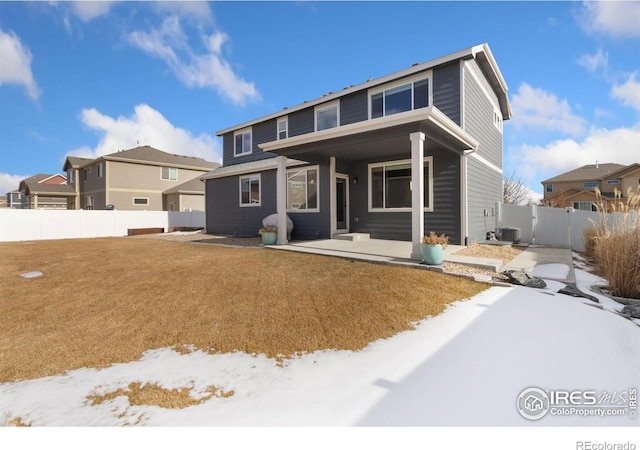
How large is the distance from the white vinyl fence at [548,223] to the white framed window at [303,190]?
7.84 m

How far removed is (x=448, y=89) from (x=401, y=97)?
1.54 m

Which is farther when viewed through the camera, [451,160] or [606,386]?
[451,160]

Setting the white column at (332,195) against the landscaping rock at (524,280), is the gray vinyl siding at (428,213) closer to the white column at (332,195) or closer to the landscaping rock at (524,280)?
the white column at (332,195)

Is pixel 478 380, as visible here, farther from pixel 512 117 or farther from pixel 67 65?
pixel 512 117

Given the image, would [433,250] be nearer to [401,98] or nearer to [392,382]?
[392,382]

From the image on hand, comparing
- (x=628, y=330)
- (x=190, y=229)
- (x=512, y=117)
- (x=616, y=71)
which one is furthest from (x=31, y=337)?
(x=512, y=117)

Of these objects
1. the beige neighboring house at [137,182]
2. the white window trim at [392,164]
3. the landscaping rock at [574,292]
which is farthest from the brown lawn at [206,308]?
the beige neighboring house at [137,182]

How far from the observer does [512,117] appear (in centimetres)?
1498

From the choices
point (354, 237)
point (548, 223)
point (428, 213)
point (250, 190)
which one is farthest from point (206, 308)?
point (548, 223)

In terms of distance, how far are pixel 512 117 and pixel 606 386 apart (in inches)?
649

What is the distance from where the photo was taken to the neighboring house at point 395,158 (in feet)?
25.2

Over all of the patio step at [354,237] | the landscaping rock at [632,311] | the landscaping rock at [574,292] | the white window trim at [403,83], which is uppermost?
the white window trim at [403,83]

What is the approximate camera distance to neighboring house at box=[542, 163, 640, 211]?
103ft

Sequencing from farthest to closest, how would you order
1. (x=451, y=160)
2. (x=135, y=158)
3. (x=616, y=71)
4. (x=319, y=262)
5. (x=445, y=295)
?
(x=135, y=158) < (x=451, y=160) < (x=616, y=71) < (x=319, y=262) < (x=445, y=295)
